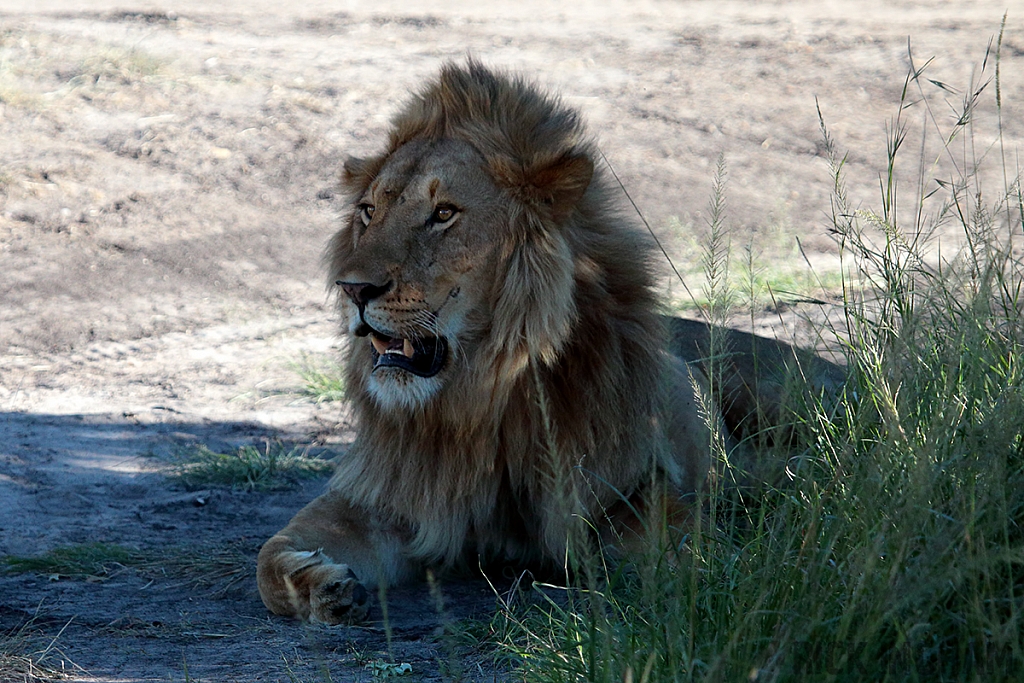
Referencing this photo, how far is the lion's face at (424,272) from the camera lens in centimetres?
318

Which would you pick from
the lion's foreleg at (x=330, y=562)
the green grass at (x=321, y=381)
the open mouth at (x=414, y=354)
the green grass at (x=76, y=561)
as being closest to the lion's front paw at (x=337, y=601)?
the lion's foreleg at (x=330, y=562)

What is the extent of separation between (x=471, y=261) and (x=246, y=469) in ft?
6.51

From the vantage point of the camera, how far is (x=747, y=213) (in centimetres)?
843

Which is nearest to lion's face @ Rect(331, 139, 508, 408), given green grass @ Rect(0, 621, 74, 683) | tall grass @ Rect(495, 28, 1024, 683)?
tall grass @ Rect(495, 28, 1024, 683)

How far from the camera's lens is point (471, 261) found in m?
3.28

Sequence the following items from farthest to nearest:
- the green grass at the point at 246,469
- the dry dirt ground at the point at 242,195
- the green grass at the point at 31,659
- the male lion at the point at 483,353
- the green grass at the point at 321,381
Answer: the green grass at the point at 321,381 → the green grass at the point at 246,469 → the dry dirt ground at the point at 242,195 → the male lion at the point at 483,353 → the green grass at the point at 31,659

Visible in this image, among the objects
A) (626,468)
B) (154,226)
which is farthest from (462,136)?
(154,226)

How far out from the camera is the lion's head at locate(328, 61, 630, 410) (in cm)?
321

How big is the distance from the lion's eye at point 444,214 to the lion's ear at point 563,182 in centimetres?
25

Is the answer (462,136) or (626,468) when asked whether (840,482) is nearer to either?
(626,468)

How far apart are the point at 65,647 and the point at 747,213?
20.8 ft

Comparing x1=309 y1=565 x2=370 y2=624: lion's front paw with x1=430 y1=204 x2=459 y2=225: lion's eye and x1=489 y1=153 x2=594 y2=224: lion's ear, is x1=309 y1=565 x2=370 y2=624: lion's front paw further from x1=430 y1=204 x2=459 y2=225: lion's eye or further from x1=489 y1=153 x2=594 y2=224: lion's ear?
x1=489 y1=153 x2=594 y2=224: lion's ear

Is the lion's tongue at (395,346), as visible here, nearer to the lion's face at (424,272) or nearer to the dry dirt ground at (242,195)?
the lion's face at (424,272)

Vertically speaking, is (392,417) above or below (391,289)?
below
